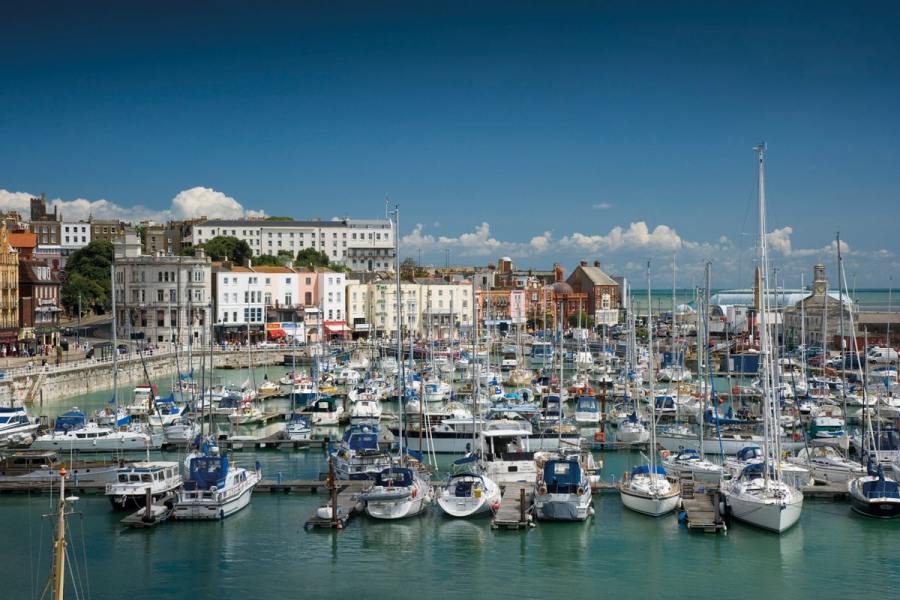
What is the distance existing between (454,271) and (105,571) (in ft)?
324

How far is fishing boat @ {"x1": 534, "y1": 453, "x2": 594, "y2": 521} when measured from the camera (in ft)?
93.6

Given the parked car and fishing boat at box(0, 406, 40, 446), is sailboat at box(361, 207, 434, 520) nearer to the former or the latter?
fishing boat at box(0, 406, 40, 446)

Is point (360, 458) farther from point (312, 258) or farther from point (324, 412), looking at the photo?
point (312, 258)

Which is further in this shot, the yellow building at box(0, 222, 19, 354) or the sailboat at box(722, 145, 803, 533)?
the yellow building at box(0, 222, 19, 354)

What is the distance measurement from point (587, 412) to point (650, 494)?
1940 cm

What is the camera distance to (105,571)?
24.8 meters

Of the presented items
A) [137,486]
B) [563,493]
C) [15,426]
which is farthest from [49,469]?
[563,493]

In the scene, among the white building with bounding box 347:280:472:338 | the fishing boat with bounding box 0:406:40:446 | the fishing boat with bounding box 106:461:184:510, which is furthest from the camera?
the white building with bounding box 347:280:472:338

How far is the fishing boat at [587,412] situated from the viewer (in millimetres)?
47656

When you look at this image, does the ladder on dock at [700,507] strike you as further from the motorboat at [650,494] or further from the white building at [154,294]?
the white building at [154,294]

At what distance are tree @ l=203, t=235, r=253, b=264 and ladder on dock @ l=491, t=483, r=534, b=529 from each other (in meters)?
81.3

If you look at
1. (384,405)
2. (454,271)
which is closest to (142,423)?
(384,405)

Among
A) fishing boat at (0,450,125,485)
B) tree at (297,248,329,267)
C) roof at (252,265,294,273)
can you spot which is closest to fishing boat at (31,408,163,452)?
fishing boat at (0,450,125,485)

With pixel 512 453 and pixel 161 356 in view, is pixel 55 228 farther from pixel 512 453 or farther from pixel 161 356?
pixel 512 453
